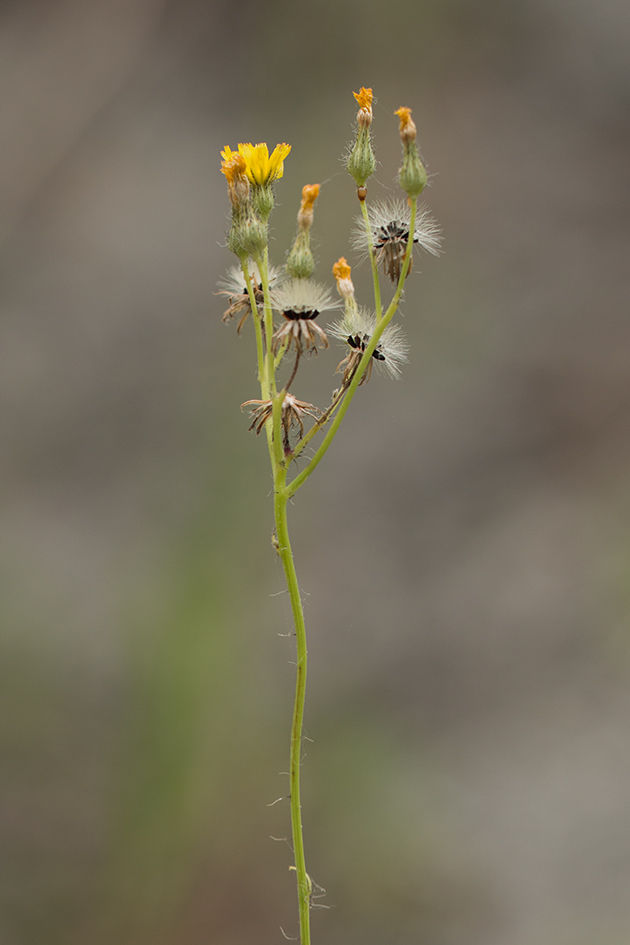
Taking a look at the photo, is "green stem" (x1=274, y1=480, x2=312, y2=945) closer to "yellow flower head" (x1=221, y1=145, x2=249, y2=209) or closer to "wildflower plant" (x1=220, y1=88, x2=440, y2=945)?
"wildflower plant" (x1=220, y1=88, x2=440, y2=945)

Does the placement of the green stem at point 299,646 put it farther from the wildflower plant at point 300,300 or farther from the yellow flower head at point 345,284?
the yellow flower head at point 345,284

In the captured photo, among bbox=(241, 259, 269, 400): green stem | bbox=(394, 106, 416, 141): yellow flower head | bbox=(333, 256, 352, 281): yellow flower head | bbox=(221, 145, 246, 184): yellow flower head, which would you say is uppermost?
bbox=(394, 106, 416, 141): yellow flower head

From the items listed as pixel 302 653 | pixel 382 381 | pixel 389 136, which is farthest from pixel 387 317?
pixel 389 136

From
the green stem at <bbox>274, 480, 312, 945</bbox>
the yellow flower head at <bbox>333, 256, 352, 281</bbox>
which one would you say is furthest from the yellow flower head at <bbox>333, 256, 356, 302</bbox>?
the green stem at <bbox>274, 480, 312, 945</bbox>

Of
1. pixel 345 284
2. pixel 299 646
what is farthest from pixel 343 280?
pixel 299 646

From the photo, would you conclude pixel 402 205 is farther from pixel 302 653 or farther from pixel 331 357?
pixel 331 357

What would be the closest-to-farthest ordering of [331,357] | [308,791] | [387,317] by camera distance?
[387,317] → [308,791] → [331,357]

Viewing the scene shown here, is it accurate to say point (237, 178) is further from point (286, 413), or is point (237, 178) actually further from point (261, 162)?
point (286, 413)
